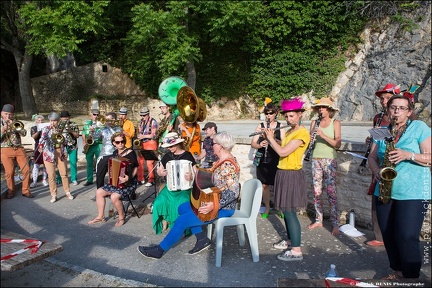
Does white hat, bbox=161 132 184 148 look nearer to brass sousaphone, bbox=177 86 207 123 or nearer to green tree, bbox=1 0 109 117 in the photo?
brass sousaphone, bbox=177 86 207 123

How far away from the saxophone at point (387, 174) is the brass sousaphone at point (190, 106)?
3659 millimetres

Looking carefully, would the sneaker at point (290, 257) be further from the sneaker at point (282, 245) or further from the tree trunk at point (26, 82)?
the tree trunk at point (26, 82)

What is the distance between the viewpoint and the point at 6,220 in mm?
6125

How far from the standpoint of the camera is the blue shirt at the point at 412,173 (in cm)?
327

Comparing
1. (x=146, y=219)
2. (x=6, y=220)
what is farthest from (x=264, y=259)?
(x=6, y=220)

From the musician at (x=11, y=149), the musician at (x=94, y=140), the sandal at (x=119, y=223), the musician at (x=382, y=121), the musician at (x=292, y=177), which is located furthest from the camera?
the musician at (x=94, y=140)

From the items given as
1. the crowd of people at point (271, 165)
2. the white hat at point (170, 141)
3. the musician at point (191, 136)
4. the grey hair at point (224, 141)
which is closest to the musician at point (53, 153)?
the crowd of people at point (271, 165)

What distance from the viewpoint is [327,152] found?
532 centimetres

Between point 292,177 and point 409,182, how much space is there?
53.4 inches

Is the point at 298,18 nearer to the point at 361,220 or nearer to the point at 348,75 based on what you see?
the point at 348,75

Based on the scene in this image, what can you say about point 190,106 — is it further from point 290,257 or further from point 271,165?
point 290,257

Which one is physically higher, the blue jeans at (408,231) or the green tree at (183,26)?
the green tree at (183,26)

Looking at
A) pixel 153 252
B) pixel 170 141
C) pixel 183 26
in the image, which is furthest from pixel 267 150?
pixel 183 26

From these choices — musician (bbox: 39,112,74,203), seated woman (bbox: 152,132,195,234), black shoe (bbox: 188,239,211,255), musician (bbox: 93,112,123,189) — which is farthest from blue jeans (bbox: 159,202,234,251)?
musician (bbox: 39,112,74,203)
